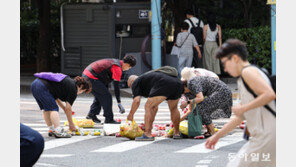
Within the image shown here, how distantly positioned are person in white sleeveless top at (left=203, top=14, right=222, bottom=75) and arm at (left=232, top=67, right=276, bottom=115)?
13786mm

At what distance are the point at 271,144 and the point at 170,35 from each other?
19976 mm

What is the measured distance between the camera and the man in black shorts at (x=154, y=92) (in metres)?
11.2

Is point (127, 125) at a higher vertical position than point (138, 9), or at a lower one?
lower

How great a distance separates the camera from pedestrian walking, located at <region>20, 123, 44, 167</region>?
19.3ft

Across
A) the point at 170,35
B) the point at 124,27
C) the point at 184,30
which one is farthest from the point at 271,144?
the point at 170,35

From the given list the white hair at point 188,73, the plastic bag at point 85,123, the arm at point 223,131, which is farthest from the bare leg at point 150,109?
the arm at point 223,131

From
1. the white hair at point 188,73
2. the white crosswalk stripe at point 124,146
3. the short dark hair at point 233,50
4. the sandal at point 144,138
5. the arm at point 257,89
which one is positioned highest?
the short dark hair at point 233,50

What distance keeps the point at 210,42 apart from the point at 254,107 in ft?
47.1

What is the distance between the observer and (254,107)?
549 cm

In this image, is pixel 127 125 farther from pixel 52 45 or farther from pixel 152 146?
pixel 52 45

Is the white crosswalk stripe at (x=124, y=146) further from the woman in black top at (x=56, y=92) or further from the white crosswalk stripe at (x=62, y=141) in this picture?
the woman in black top at (x=56, y=92)

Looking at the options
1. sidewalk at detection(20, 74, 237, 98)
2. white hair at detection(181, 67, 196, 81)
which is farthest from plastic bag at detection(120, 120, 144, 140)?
sidewalk at detection(20, 74, 237, 98)

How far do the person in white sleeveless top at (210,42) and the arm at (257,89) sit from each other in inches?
543

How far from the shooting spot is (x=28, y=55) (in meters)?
28.4
